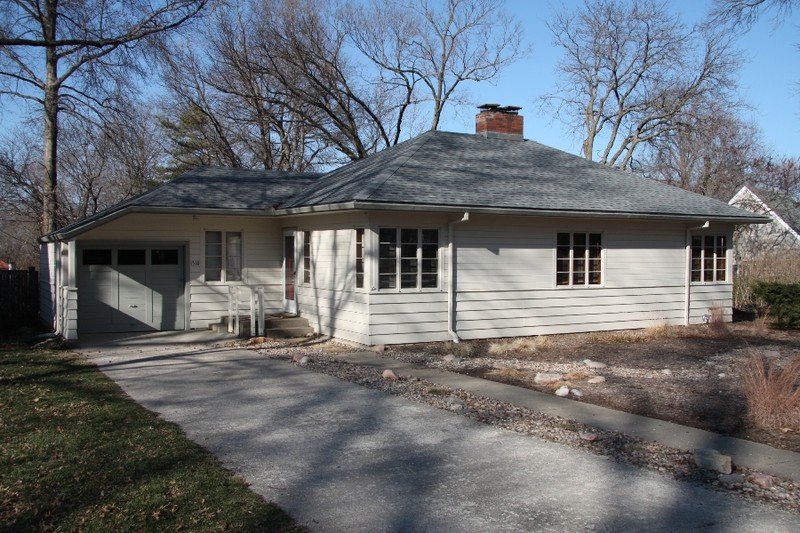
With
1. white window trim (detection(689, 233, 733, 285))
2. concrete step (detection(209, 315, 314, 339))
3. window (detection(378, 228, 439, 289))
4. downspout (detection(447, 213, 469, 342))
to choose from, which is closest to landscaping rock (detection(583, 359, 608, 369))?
downspout (detection(447, 213, 469, 342))

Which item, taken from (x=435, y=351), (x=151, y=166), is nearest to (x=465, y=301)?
(x=435, y=351)

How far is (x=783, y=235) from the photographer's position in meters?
32.4

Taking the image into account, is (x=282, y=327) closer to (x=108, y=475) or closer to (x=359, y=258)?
(x=359, y=258)

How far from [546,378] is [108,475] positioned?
6687 mm

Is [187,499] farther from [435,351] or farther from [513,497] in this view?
[435,351]

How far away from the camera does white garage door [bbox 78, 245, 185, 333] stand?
17.0 meters

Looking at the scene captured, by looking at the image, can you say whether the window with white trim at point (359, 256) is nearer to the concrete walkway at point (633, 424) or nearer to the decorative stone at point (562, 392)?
the concrete walkway at point (633, 424)

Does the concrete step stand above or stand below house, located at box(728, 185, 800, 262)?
A: below

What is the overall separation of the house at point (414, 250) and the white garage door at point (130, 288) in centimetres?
3

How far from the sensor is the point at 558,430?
26.5 feet

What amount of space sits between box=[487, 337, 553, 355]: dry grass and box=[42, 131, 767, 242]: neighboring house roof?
269cm

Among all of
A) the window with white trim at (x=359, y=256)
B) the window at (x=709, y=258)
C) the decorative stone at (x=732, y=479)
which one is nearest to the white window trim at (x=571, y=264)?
the window at (x=709, y=258)

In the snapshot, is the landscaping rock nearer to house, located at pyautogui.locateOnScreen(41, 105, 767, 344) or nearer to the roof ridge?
house, located at pyautogui.locateOnScreen(41, 105, 767, 344)

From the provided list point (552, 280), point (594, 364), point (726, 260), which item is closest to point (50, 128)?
point (552, 280)
